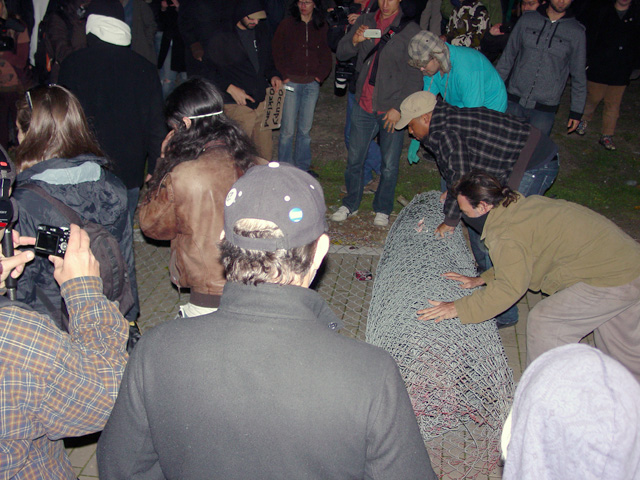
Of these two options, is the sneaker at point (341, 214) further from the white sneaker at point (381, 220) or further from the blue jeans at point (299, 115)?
the blue jeans at point (299, 115)

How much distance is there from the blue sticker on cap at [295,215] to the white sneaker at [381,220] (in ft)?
Result: 14.5

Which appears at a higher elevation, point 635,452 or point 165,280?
point 635,452

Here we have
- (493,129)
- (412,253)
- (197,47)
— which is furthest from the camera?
(197,47)

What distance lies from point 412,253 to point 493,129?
1265mm

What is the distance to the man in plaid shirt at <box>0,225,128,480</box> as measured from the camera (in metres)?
1.58

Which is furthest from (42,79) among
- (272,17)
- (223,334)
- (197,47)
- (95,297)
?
(223,334)

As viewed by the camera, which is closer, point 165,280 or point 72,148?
point 72,148

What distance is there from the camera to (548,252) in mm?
3121

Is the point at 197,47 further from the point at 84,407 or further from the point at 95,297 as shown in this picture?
the point at 84,407

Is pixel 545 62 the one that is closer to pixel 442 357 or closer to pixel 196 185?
pixel 442 357

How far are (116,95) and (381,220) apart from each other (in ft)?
10.0

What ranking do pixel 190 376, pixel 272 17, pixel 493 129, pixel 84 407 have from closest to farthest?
1. pixel 190 376
2. pixel 84 407
3. pixel 493 129
4. pixel 272 17

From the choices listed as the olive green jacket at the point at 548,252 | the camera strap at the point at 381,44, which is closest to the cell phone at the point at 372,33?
the camera strap at the point at 381,44

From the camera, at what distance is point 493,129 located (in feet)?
13.1
